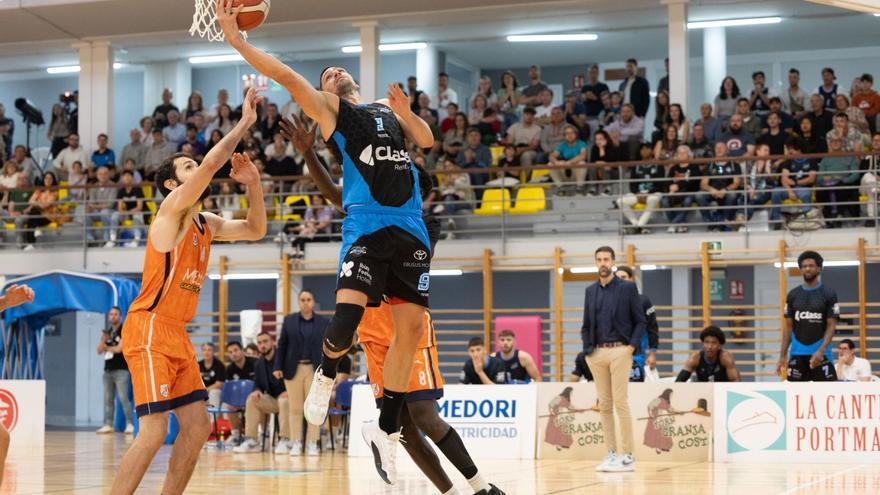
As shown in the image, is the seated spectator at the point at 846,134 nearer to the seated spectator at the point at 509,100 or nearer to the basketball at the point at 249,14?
the seated spectator at the point at 509,100

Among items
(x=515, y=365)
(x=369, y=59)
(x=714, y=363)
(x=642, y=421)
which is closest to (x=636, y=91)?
(x=369, y=59)

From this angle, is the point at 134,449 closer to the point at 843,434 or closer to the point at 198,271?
the point at 198,271

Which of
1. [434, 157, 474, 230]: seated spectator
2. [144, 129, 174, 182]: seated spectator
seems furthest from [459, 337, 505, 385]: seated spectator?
[144, 129, 174, 182]: seated spectator

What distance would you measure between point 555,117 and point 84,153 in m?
9.54

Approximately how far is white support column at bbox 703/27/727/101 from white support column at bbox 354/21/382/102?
21.2 feet

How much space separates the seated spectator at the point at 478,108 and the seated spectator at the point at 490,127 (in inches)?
3.6

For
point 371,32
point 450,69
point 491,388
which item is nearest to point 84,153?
point 371,32

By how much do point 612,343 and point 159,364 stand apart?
6017 millimetres

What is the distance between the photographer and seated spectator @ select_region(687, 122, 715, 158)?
17.9 m

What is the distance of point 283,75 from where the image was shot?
560 centimetres

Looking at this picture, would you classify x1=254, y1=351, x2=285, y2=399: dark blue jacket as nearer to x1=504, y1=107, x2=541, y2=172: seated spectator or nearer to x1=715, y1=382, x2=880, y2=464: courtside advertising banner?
x1=715, y1=382, x2=880, y2=464: courtside advertising banner

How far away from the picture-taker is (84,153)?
75.4 feet

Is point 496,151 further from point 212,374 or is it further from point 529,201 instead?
point 212,374

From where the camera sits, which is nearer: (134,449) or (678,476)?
(134,449)
